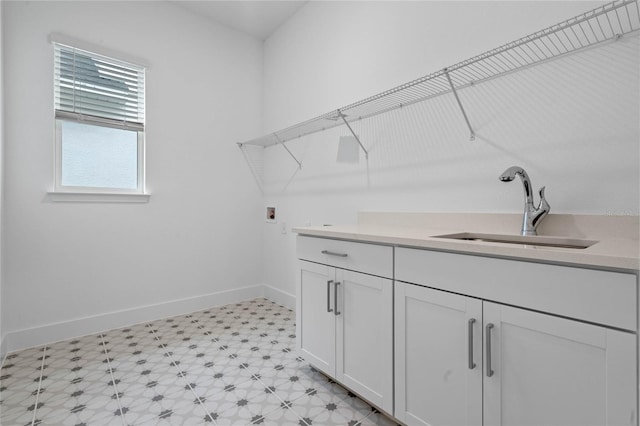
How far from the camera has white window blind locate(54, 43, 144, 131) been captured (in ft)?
7.40

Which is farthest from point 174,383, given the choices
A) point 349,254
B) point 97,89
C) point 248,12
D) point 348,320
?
point 248,12

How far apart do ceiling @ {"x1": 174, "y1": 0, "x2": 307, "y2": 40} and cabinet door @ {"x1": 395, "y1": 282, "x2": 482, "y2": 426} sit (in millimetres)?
2694

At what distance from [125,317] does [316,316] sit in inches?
68.8

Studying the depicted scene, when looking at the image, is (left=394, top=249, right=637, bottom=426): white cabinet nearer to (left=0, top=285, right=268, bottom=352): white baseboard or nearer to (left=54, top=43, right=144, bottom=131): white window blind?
(left=0, top=285, right=268, bottom=352): white baseboard

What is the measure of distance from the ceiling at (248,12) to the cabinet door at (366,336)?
2.50 metres

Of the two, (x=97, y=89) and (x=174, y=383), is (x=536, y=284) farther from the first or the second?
(x=97, y=89)

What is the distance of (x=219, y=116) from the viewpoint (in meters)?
3.02

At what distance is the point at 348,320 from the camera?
4.91ft

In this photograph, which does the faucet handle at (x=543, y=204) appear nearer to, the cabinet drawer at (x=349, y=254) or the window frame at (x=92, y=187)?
the cabinet drawer at (x=349, y=254)

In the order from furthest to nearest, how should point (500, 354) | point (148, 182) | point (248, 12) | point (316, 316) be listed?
point (248, 12), point (148, 182), point (316, 316), point (500, 354)

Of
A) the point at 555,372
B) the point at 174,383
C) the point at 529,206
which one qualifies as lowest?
the point at 174,383

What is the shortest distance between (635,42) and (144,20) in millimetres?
3126

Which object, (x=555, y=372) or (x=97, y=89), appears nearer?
(x=555, y=372)

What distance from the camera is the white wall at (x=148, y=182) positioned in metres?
2.10
